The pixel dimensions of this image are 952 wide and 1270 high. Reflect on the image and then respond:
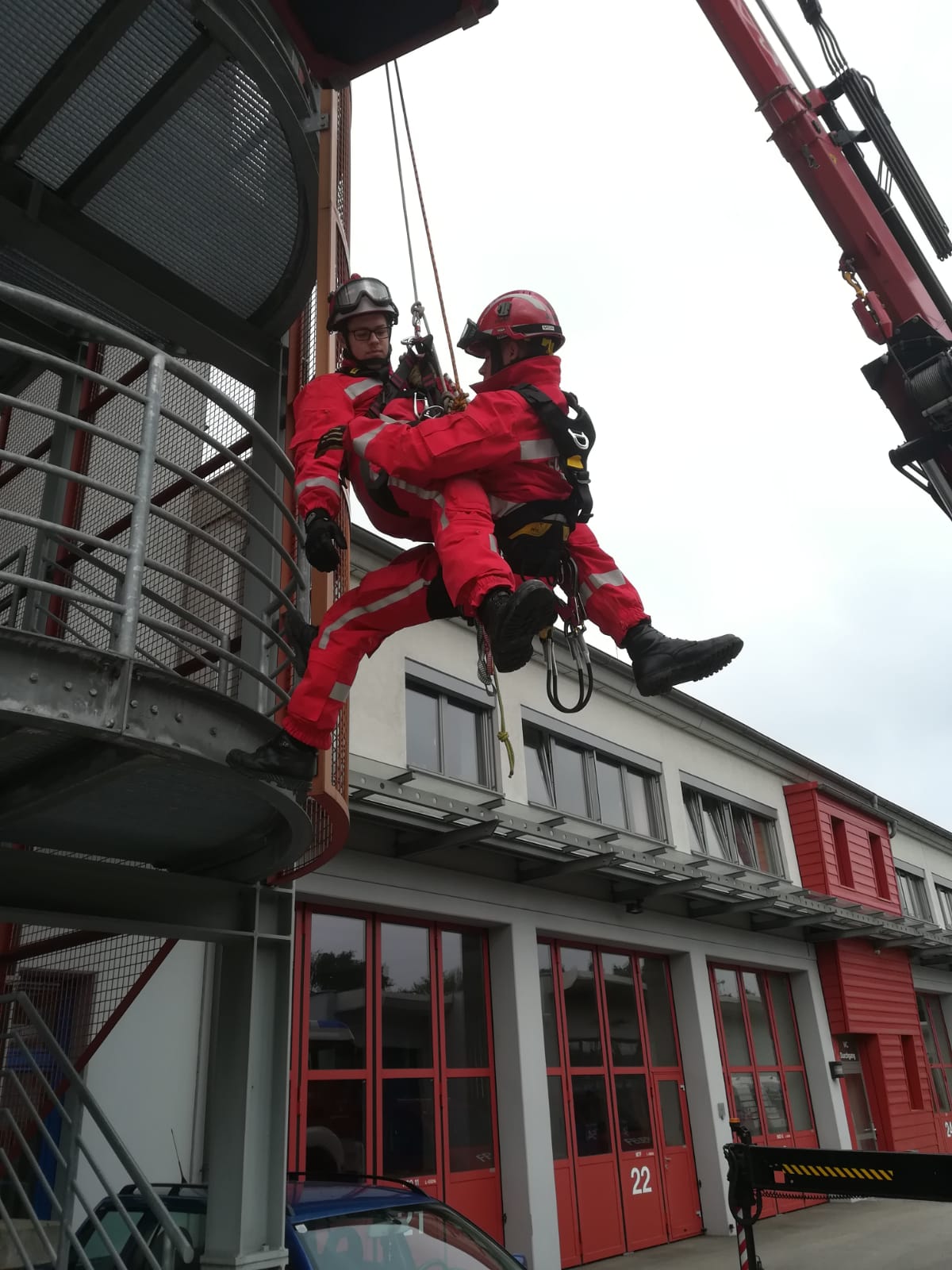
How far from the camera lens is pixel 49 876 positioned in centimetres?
407

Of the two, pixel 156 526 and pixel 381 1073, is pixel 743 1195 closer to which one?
pixel 381 1073

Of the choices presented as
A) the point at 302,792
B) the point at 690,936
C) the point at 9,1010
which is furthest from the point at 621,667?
the point at 302,792

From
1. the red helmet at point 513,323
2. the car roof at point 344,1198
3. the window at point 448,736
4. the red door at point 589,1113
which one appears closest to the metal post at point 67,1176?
the car roof at point 344,1198

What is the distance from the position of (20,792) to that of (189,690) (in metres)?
0.82

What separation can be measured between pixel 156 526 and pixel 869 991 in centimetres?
1761

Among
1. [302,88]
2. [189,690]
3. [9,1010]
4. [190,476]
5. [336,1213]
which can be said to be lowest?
[336,1213]

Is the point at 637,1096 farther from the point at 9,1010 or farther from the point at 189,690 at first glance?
the point at 189,690

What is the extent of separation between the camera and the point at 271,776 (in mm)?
3721

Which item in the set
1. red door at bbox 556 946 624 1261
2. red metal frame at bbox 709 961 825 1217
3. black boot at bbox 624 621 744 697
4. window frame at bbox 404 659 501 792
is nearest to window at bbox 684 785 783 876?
red metal frame at bbox 709 961 825 1217

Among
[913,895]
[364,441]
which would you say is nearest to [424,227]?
[364,441]

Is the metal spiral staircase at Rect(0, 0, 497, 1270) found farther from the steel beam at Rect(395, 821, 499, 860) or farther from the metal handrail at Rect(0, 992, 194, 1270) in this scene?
the steel beam at Rect(395, 821, 499, 860)

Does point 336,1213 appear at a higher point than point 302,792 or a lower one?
lower

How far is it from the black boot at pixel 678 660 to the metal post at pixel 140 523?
6.31 feet

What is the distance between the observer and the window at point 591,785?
13.5 metres
